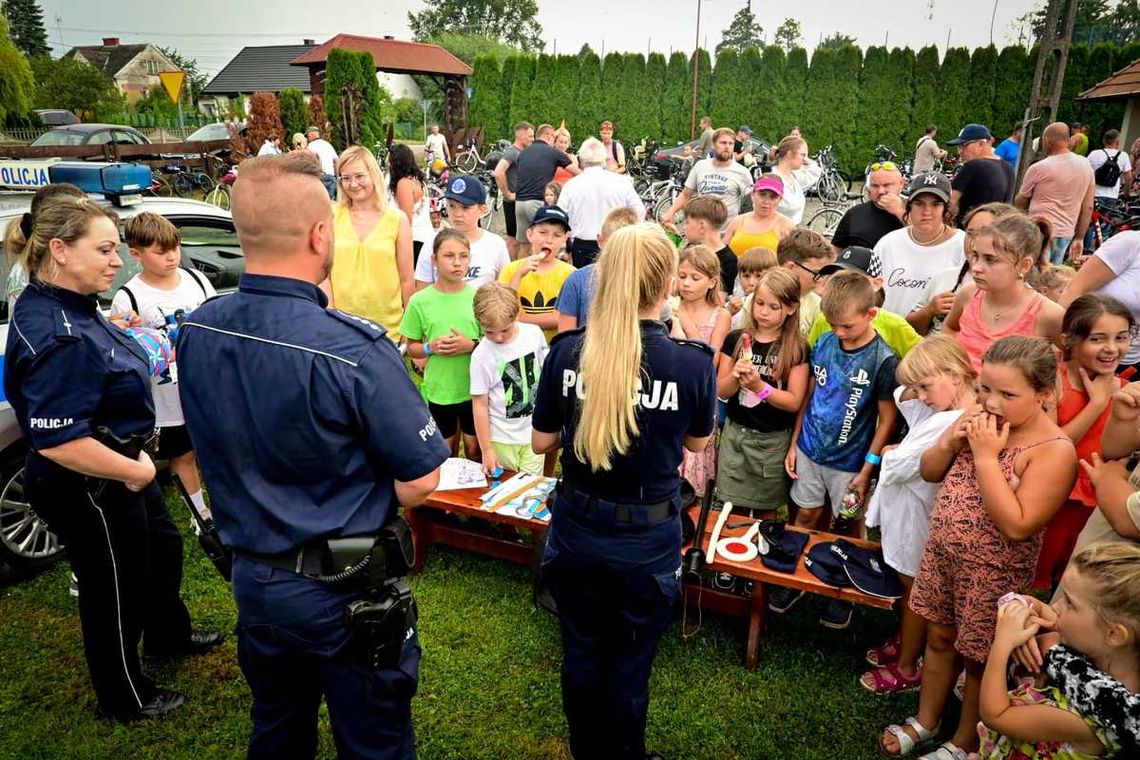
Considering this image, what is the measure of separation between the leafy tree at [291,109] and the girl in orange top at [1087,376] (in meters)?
23.6

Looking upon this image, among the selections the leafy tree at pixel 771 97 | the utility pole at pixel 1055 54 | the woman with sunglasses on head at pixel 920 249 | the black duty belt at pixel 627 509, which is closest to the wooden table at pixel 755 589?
the black duty belt at pixel 627 509

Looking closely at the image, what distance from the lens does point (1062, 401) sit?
3010 millimetres

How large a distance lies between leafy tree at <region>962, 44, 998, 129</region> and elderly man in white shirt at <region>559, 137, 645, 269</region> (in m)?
21.3

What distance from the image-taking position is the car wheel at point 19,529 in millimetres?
3830

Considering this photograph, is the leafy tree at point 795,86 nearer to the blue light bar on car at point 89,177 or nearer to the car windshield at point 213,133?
the car windshield at point 213,133

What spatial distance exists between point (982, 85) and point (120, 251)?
26274mm

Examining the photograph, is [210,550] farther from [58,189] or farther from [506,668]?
[58,189]

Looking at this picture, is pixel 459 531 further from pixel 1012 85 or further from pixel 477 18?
pixel 477 18

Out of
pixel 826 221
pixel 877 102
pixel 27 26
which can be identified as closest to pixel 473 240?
pixel 826 221

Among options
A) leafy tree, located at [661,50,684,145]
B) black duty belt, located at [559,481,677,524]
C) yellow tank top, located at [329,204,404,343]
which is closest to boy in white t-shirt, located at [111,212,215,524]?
yellow tank top, located at [329,204,404,343]

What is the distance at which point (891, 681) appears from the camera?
127 inches

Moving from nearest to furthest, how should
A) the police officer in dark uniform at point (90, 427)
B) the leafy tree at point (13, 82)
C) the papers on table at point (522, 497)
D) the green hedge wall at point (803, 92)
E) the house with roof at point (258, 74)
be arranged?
the police officer in dark uniform at point (90, 427) < the papers on table at point (522, 497) < the green hedge wall at point (803, 92) < the leafy tree at point (13, 82) < the house with roof at point (258, 74)

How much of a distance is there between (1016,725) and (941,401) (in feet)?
4.33

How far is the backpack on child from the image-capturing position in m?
12.3
